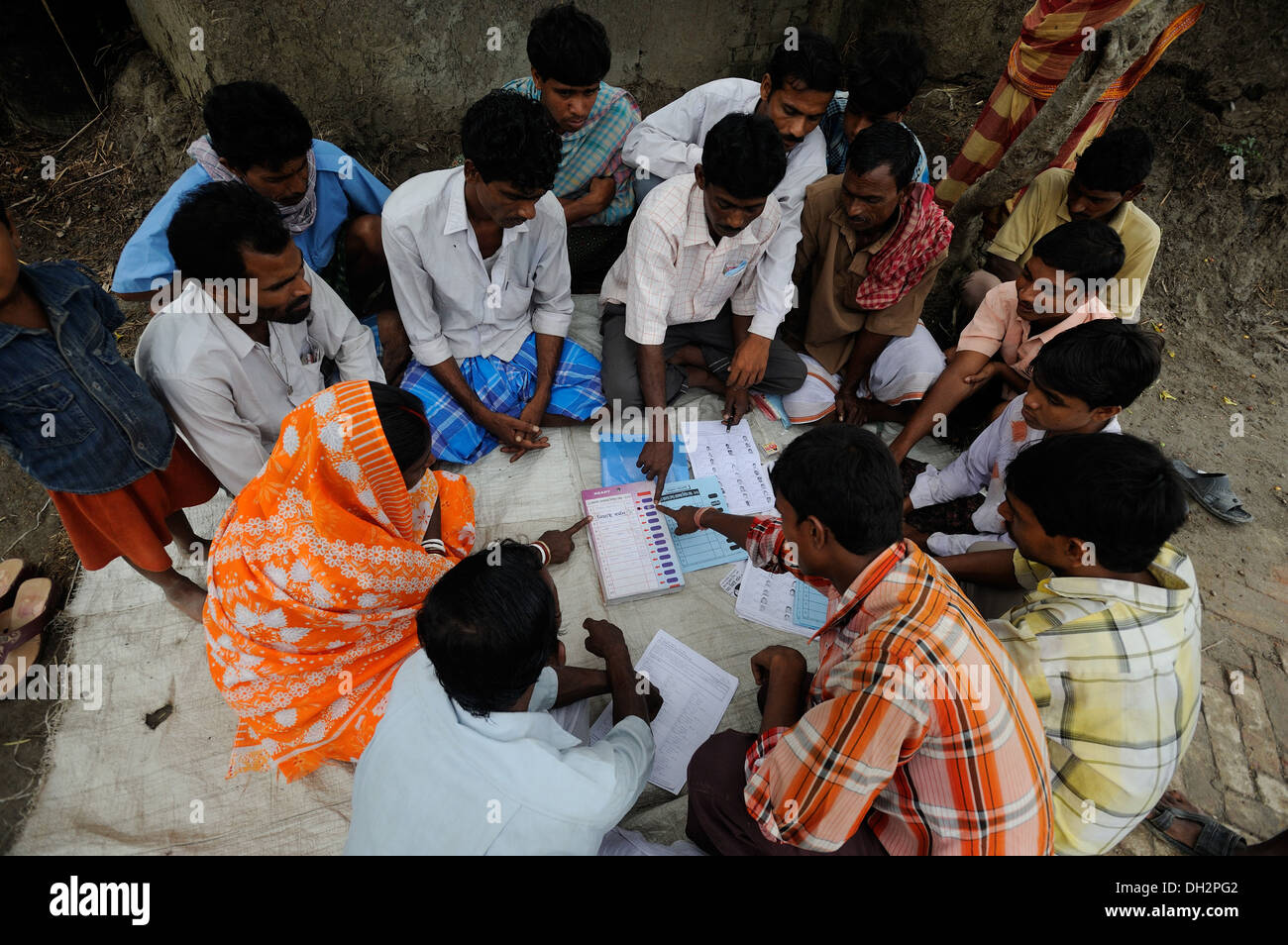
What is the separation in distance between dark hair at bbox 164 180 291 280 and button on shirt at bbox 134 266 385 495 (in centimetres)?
10

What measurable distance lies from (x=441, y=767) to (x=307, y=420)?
0.93 m

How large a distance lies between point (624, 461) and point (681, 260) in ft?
A: 2.91

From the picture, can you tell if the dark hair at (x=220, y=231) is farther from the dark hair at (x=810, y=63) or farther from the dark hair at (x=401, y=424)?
the dark hair at (x=810, y=63)

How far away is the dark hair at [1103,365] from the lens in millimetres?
Result: 2186

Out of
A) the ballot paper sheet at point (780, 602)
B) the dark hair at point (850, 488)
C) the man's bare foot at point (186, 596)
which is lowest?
the ballot paper sheet at point (780, 602)

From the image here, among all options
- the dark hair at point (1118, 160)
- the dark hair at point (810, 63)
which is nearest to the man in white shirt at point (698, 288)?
the dark hair at point (810, 63)

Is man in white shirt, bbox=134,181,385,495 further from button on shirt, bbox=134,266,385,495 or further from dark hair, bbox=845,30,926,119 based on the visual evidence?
dark hair, bbox=845,30,926,119

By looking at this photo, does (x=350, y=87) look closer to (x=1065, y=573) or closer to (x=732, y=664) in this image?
(x=732, y=664)

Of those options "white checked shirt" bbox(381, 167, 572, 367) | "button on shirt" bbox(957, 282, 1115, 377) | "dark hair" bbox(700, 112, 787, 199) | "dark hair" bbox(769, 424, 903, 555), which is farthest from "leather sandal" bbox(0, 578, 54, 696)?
"button on shirt" bbox(957, 282, 1115, 377)

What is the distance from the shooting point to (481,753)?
132 centimetres

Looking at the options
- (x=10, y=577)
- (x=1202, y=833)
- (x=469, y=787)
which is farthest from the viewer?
(x=10, y=577)

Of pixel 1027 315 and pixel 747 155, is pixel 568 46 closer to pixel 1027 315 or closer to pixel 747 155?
pixel 747 155

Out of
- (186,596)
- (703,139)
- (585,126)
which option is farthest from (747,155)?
(186,596)

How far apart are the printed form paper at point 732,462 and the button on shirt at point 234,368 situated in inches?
55.1
